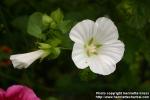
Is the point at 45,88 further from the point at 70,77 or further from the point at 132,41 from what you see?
the point at 132,41

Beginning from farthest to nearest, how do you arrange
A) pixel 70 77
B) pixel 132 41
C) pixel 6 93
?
pixel 70 77, pixel 132 41, pixel 6 93

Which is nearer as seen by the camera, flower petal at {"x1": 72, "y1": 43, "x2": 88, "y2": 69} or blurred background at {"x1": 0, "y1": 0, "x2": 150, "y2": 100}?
flower petal at {"x1": 72, "y1": 43, "x2": 88, "y2": 69}

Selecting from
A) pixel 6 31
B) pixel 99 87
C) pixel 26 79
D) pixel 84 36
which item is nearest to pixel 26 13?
pixel 6 31

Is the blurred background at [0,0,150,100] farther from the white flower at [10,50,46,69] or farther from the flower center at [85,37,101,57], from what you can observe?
the white flower at [10,50,46,69]

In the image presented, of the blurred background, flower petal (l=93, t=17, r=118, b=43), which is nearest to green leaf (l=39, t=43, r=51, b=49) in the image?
flower petal (l=93, t=17, r=118, b=43)

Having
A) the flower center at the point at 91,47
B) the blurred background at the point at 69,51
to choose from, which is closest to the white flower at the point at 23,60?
the flower center at the point at 91,47

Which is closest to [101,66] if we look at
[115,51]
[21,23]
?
[115,51]
